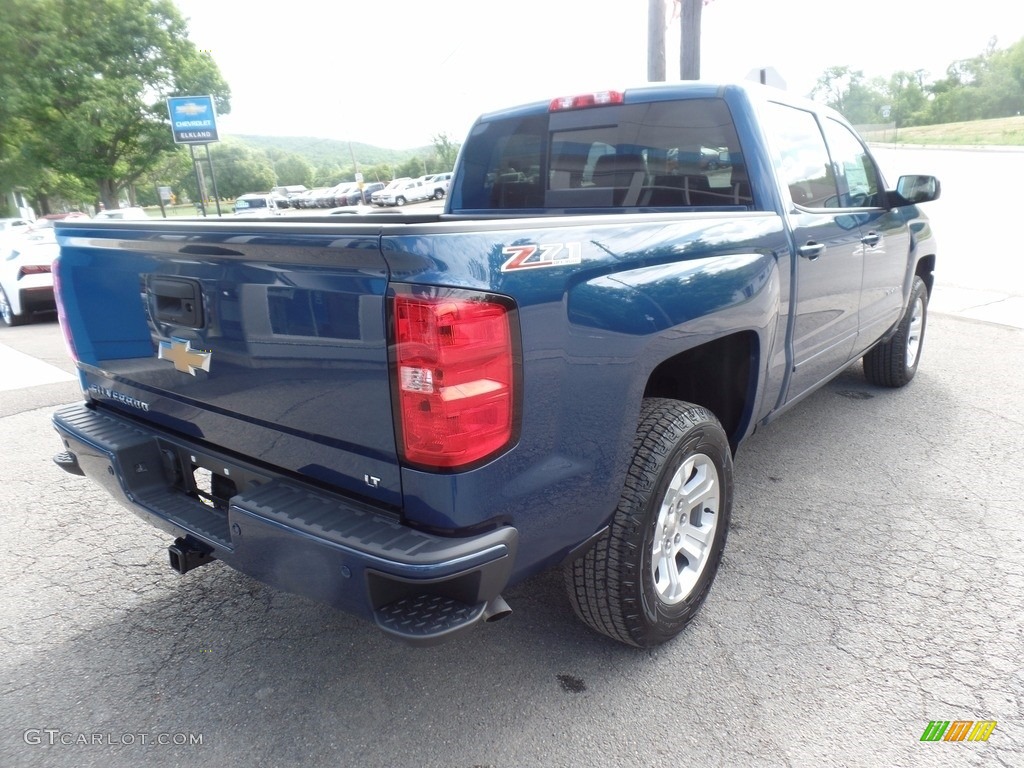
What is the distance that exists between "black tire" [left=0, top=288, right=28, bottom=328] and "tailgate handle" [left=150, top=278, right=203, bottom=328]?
31.2ft

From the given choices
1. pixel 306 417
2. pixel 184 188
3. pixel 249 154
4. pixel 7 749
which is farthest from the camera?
pixel 249 154

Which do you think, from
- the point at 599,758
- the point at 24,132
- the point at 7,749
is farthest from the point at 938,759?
the point at 24,132

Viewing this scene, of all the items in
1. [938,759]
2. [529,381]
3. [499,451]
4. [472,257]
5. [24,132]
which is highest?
[24,132]

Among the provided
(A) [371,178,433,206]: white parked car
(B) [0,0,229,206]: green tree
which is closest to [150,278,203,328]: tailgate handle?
(B) [0,0,229,206]: green tree

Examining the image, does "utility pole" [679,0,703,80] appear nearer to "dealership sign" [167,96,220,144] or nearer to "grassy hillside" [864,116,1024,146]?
"dealership sign" [167,96,220,144]

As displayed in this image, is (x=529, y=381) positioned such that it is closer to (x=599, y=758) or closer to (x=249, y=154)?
(x=599, y=758)

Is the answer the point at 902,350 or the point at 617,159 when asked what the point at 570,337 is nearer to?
the point at 617,159

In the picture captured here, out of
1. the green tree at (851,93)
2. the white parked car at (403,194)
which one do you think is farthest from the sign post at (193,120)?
the green tree at (851,93)

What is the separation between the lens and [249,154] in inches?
3280

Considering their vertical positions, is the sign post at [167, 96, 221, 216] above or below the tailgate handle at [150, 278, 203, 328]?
above

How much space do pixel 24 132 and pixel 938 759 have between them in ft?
123

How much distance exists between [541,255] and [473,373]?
0.36m

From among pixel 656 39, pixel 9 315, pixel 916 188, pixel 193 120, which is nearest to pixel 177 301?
pixel 916 188

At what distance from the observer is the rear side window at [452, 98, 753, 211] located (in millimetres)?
2984
